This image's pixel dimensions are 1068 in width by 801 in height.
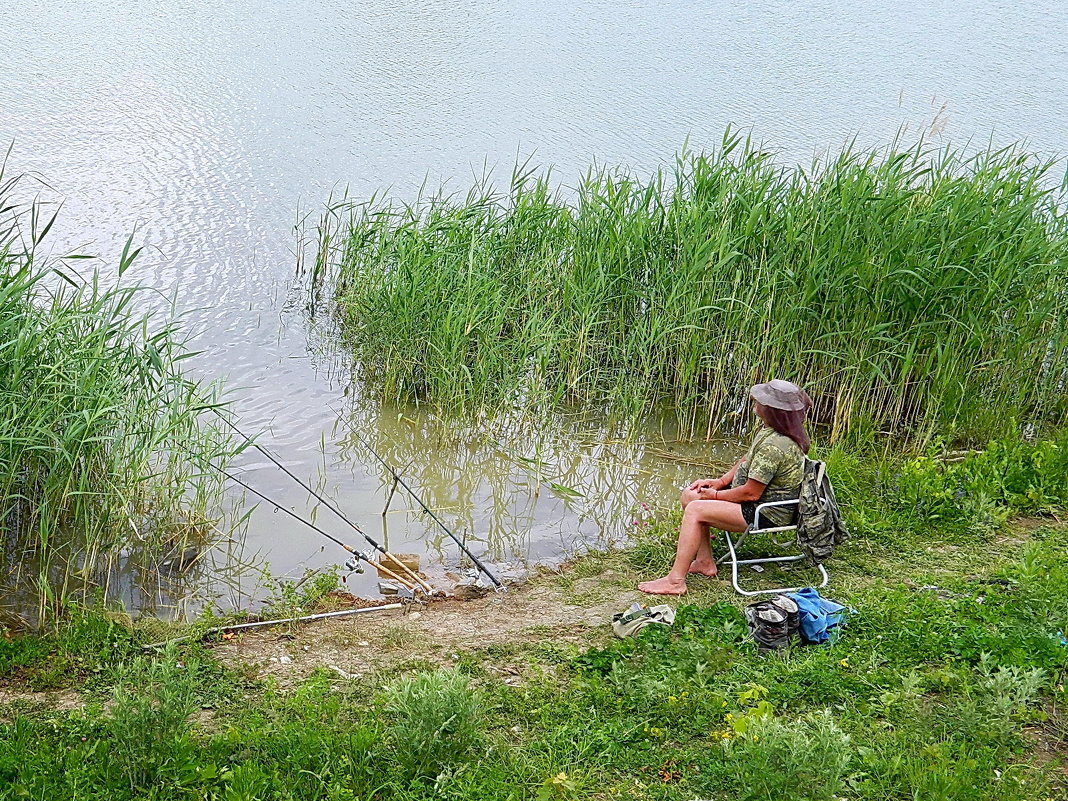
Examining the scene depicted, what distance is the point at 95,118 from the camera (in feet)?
43.8

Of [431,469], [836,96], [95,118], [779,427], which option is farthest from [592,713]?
[836,96]

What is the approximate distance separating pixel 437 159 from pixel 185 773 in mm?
10368

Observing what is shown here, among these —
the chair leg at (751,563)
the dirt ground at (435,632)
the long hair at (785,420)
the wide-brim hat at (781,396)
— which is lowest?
the dirt ground at (435,632)

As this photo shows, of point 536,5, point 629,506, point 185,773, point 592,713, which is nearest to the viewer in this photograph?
point 185,773

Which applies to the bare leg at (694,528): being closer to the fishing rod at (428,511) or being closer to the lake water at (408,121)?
the fishing rod at (428,511)

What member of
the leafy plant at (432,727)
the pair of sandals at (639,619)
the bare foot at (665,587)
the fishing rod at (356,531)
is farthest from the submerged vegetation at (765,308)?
the leafy plant at (432,727)

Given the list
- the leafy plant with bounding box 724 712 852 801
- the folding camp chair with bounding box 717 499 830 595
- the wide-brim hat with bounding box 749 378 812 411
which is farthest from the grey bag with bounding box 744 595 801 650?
the wide-brim hat with bounding box 749 378 812 411

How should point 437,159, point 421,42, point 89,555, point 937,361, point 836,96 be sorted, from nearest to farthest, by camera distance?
point 89,555 < point 937,361 < point 437,159 < point 836,96 < point 421,42

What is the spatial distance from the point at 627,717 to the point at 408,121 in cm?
1157

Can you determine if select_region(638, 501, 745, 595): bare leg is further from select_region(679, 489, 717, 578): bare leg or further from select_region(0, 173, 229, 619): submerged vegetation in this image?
select_region(0, 173, 229, 619): submerged vegetation

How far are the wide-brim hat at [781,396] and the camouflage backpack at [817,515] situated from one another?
0.31 meters

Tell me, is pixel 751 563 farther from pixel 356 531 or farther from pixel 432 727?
pixel 432 727

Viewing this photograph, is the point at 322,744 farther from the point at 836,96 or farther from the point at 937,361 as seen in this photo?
the point at 836,96

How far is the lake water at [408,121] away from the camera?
23.5ft
